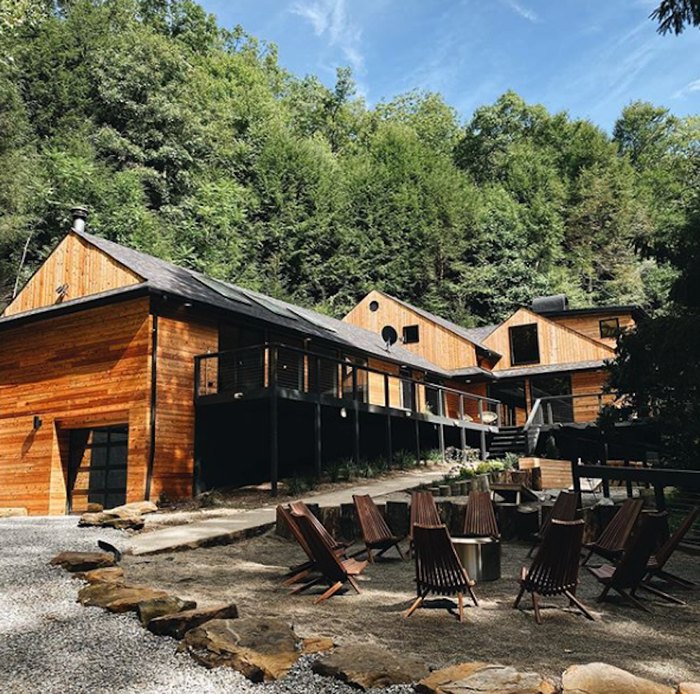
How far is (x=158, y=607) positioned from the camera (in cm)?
451

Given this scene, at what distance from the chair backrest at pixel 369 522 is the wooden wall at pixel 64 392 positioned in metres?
6.77

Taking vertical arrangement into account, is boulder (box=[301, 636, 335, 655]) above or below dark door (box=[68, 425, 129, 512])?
below

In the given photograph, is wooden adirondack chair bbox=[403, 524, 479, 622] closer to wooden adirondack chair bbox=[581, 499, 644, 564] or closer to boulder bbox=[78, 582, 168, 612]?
boulder bbox=[78, 582, 168, 612]

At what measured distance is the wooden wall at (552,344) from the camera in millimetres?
25828

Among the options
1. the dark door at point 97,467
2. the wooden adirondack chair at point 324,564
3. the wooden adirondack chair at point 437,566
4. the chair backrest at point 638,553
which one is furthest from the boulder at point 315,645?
the dark door at point 97,467

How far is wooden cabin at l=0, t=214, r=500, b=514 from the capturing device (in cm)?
1375

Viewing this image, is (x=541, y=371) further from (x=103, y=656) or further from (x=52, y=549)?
(x=103, y=656)

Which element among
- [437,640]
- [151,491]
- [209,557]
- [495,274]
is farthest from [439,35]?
[437,640]

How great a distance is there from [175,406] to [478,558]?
911 cm

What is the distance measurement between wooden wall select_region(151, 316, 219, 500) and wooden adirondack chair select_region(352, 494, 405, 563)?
6.65m

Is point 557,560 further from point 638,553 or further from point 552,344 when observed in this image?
point 552,344

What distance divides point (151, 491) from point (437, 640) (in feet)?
32.0

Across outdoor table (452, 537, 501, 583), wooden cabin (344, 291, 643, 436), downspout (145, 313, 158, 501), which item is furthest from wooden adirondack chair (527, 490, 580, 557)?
wooden cabin (344, 291, 643, 436)

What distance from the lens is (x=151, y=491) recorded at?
42.6 feet
